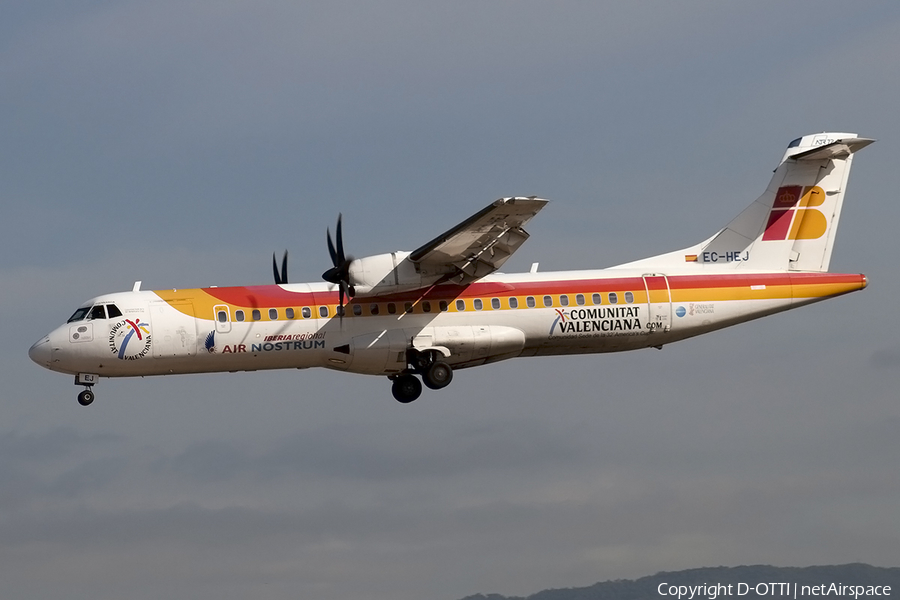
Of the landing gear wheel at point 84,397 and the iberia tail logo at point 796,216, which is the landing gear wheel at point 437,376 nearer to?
the landing gear wheel at point 84,397

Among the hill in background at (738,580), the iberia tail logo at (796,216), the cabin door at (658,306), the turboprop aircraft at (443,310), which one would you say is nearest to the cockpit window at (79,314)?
the turboprop aircraft at (443,310)

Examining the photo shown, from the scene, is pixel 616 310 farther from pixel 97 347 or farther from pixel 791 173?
pixel 97 347

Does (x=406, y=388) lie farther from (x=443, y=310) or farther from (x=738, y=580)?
(x=738, y=580)

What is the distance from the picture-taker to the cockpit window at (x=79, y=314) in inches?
1070

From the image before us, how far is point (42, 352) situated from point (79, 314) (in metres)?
1.28

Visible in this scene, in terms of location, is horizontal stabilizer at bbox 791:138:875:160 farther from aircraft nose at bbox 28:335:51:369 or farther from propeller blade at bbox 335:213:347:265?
aircraft nose at bbox 28:335:51:369

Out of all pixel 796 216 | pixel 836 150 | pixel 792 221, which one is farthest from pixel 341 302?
pixel 836 150

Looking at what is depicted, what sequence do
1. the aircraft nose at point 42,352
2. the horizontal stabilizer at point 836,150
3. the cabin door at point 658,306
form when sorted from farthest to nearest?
the horizontal stabilizer at point 836,150 → the cabin door at point 658,306 → the aircraft nose at point 42,352

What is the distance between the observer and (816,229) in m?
31.7

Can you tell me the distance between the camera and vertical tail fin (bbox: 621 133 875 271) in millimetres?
30844

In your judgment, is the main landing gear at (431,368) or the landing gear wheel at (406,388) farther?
the landing gear wheel at (406,388)

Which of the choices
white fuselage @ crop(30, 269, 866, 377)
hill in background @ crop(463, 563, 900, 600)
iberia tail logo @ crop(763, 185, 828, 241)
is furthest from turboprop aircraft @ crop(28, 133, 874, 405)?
hill in background @ crop(463, 563, 900, 600)

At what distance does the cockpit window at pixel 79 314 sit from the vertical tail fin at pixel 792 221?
14.4 m

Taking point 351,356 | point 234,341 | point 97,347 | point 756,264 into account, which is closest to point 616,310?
point 756,264
